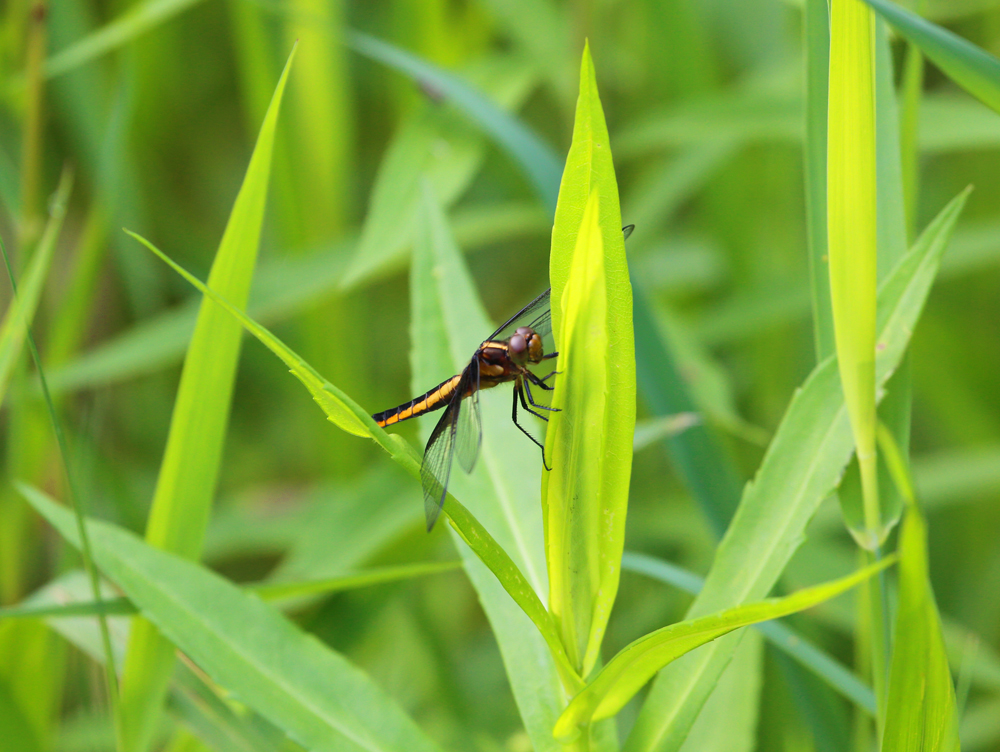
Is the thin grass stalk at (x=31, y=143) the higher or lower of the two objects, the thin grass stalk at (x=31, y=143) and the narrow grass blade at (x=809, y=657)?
the higher

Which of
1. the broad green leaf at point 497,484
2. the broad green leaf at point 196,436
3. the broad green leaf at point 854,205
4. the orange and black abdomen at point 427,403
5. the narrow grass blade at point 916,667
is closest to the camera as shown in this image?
the narrow grass blade at point 916,667

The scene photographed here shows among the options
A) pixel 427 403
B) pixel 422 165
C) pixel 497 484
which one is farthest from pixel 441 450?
pixel 422 165

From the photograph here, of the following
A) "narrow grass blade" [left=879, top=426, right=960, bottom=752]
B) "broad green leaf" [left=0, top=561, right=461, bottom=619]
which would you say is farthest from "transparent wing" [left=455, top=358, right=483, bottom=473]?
"narrow grass blade" [left=879, top=426, right=960, bottom=752]

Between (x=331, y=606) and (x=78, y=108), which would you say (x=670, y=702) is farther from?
(x=78, y=108)

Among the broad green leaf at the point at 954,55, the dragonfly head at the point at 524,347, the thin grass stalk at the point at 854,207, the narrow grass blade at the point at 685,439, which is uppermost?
the broad green leaf at the point at 954,55

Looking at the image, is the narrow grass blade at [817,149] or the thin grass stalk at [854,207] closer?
the thin grass stalk at [854,207]

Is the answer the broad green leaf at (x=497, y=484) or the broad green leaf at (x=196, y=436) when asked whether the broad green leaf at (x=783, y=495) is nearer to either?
the broad green leaf at (x=497, y=484)

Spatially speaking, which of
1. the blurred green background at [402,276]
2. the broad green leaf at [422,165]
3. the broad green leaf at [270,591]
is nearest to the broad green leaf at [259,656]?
the broad green leaf at [270,591]

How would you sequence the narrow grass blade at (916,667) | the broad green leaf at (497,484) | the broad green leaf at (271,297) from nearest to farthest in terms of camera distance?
1. the narrow grass blade at (916,667)
2. the broad green leaf at (497,484)
3. the broad green leaf at (271,297)

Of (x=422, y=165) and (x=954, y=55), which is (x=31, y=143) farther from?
(x=954, y=55)
